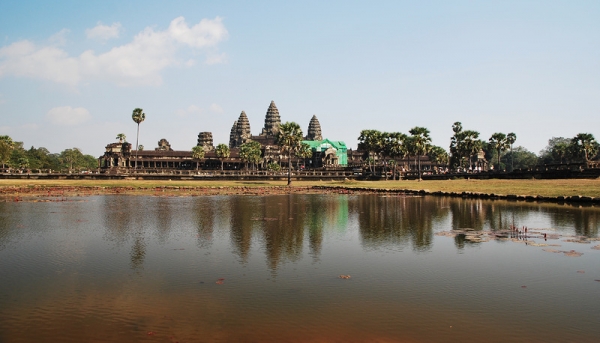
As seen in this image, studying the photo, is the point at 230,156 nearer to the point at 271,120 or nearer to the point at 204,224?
the point at 271,120

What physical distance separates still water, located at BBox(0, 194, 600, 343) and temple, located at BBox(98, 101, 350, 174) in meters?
92.4

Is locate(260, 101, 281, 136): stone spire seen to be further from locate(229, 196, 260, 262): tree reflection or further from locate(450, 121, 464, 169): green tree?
locate(229, 196, 260, 262): tree reflection

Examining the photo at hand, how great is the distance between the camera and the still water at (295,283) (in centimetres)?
1041

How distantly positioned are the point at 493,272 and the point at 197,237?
13518mm

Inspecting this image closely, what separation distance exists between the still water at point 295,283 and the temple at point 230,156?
303 ft

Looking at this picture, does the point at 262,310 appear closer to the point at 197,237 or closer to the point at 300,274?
the point at 300,274

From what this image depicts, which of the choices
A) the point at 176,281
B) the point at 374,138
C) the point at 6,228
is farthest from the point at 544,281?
the point at 374,138

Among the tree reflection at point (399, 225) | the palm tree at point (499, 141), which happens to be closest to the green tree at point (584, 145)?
the palm tree at point (499, 141)

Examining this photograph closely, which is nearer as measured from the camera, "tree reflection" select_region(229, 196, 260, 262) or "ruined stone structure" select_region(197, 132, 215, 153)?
"tree reflection" select_region(229, 196, 260, 262)

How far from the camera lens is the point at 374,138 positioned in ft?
357

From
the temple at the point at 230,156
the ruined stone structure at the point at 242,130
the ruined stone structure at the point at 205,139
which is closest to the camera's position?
the temple at the point at 230,156

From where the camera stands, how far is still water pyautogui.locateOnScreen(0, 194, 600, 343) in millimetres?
10406

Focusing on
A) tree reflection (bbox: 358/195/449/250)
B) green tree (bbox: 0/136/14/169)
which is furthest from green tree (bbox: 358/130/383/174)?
green tree (bbox: 0/136/14/169)

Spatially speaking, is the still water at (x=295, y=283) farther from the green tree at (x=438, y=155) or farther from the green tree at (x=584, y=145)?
the green tree at (x=438, y=155)
